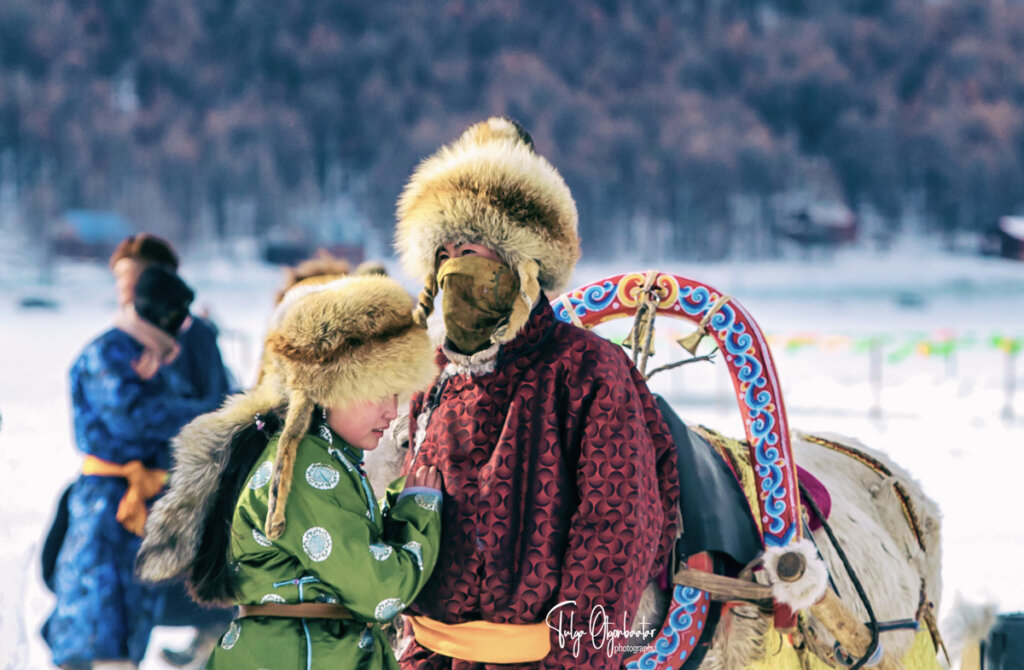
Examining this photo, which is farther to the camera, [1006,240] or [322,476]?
[1006,240]

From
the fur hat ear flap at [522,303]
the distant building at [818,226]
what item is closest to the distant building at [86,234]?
the distant building at [818,226]

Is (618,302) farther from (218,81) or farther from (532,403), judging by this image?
(218,81)

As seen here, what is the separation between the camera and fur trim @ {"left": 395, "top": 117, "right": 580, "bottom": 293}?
1511mm

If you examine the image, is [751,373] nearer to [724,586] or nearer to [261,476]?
[724,586]

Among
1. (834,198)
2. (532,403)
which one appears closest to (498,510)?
(532,403)

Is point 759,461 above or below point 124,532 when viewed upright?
above

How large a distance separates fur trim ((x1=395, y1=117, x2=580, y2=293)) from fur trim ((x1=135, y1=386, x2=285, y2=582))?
0.35 meters

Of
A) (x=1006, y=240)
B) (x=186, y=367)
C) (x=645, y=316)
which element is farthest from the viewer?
(x=1006, y=240)

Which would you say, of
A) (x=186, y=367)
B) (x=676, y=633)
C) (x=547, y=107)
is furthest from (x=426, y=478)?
→ (x=547, y=107)

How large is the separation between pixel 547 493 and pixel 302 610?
406mm

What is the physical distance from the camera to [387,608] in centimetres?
146

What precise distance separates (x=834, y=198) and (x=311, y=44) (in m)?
13.0

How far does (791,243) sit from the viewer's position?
876 inches

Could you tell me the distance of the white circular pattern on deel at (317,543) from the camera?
Answer: 1427 millimetres
